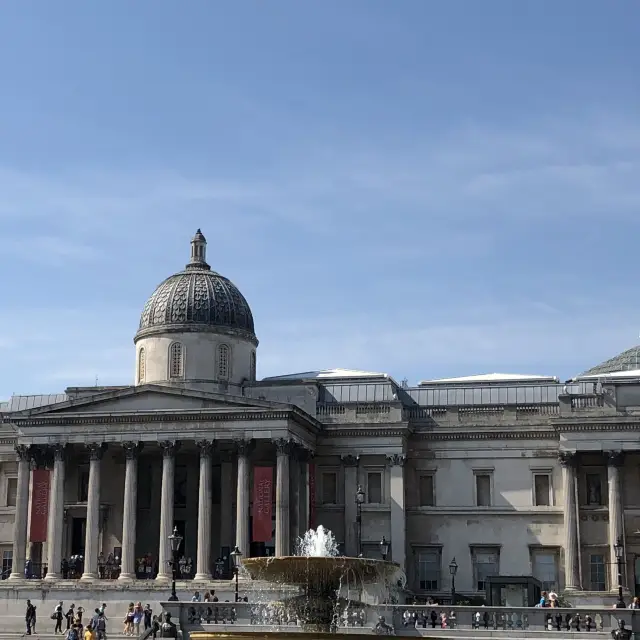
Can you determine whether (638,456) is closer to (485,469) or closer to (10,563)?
(485,469)

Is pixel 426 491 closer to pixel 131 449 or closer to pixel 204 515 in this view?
pixel 204 515

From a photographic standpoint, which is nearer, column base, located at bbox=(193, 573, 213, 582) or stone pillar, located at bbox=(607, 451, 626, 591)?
column base, located at bbox=(193, 573, 213, 582)

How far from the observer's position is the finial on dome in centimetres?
7694

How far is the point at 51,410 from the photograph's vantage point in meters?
68.0

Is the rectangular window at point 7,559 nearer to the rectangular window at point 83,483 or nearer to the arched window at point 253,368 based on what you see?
the rectangular window at point 83,483

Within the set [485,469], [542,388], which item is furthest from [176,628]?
[542,388]

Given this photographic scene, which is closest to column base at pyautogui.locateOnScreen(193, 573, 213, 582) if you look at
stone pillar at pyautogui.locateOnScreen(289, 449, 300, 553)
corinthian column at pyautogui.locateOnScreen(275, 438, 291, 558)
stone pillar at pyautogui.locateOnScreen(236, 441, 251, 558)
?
stone pillar at pyautogui.locateOnScreen(236, 441, 251, 558)

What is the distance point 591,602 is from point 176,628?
26.4 metres

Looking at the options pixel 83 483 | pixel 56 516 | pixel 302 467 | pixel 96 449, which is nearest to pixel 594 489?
pixel 302 467

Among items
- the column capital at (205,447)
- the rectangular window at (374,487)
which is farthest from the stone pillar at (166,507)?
the rectangular window at (374,487)

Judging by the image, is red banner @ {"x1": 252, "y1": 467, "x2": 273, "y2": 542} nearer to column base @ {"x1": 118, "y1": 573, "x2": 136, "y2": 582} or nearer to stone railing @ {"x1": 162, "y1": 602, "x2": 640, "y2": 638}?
column base @ {"x1": 118, "y1": 573, "x2": 136, "y2": 582}

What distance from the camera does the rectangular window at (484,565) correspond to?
231ft

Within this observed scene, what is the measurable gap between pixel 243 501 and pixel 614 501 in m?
19.5

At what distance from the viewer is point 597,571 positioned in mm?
68375
